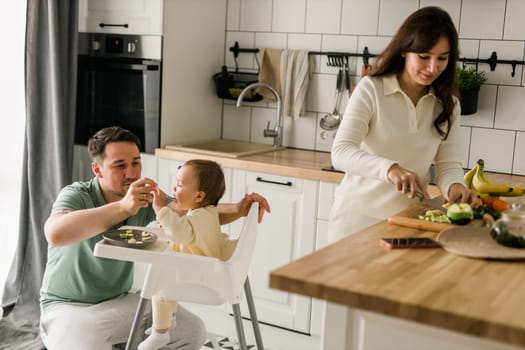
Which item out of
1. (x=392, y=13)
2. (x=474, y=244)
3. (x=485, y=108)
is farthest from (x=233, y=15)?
(x=474, y=244)

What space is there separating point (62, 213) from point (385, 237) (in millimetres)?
1012

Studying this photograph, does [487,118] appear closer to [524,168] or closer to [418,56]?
[524,168]

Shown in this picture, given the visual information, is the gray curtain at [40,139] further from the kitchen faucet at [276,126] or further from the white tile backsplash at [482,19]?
the white tile backsplash at [482,19]

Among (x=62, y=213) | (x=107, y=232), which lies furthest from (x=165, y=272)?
(x=62, y=213)

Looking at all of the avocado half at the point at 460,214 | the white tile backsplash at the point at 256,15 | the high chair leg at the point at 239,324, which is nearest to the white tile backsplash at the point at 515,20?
the white tile backsplash at the point at 256,15

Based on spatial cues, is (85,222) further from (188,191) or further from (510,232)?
(510,232)

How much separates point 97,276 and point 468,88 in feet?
6.13

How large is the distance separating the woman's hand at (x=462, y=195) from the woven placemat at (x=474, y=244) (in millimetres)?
229

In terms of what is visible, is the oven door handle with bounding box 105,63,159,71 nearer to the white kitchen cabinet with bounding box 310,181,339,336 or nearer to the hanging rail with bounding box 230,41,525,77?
the hanging rail with bounding box 230,41,525,77

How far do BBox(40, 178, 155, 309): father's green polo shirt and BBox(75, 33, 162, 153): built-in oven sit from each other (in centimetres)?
135

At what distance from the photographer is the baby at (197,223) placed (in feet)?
7.09

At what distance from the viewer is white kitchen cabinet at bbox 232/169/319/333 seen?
3.33m

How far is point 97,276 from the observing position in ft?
7.92

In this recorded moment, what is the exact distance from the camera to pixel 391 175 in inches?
79.4
